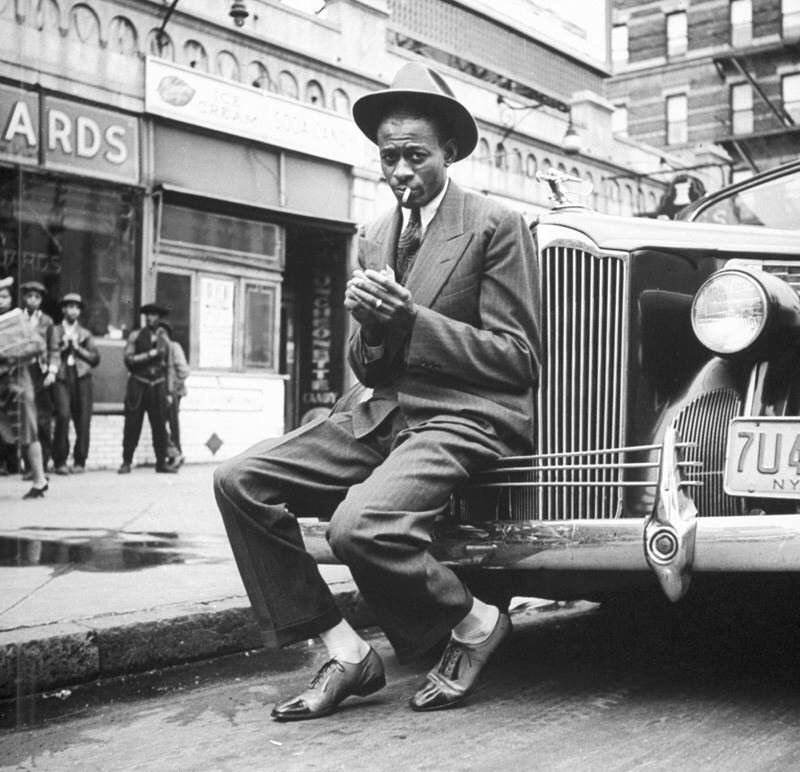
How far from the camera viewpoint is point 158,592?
4.52m

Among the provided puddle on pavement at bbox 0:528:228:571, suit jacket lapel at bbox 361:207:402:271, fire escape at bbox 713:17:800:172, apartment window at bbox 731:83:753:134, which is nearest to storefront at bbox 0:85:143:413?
puddle on pavement at bbox 0:528:228:571

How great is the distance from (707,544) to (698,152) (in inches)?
1128

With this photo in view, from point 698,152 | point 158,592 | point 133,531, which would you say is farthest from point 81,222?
point 698,152

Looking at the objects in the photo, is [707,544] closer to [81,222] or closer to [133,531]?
[133,531]

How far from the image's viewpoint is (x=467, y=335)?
3.26 meters

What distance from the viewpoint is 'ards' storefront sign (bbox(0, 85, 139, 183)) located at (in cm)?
1078

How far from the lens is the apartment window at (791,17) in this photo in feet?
81.4

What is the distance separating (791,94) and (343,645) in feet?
100.0

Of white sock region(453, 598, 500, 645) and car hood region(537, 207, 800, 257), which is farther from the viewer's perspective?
car hood region(537, 207, 800, 257)

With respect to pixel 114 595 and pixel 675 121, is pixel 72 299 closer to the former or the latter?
pixel 114 595

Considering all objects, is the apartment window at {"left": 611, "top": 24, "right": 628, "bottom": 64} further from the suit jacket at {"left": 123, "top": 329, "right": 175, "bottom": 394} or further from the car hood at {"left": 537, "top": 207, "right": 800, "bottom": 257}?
the car hood at {"left": 537, "top": 207, "right": 800, "bottom": 257}

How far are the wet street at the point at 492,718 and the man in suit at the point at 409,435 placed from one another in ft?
0.68

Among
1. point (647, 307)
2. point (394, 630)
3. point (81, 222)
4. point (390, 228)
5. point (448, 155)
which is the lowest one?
point (394, 630)

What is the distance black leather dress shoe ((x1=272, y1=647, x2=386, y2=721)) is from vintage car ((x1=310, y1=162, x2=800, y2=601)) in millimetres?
409
